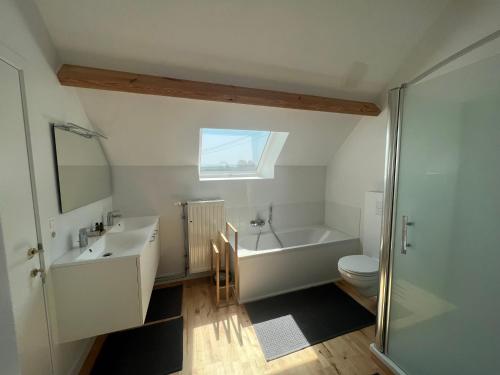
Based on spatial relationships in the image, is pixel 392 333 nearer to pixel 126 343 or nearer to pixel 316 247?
pixel 316 247

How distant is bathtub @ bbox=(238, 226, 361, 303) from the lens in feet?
Result: 7.25

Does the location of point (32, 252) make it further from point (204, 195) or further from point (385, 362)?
point (385, 362)

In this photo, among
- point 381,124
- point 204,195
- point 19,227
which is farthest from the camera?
point 204,195

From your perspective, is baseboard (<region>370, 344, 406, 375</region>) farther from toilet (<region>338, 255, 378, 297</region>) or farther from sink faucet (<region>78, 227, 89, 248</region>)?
sink faucet (<region>78, 227, 89, 248</region>)

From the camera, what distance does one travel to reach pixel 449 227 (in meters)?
1.15

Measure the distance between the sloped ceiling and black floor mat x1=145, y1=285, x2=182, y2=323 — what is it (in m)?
1.55

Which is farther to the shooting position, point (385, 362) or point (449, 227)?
point (385, 362)

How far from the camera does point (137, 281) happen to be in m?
1.40

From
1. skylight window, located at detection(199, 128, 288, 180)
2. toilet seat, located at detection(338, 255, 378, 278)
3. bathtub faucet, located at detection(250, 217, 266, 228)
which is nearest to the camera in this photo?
toilet seat, located at detection(338, 255, 378, 278)

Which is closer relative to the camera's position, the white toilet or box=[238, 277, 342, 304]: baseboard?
the white toilet

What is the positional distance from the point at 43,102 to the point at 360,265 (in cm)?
283

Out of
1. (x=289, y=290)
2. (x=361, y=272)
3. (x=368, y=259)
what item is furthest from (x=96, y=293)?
(x=368, y=259)

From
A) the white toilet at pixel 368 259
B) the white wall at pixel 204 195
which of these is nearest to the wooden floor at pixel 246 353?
the white toilet at pixel 368 259

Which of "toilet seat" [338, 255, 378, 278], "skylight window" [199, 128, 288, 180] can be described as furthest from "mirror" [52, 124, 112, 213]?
"toilet seat" [338, 255, 378, 278]
